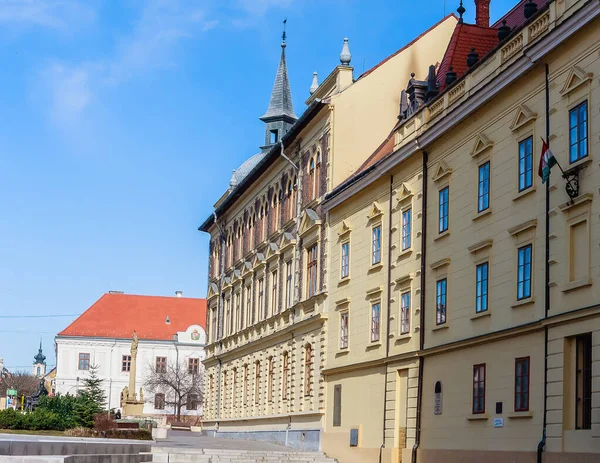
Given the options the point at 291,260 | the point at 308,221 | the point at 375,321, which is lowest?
the point at 375,321

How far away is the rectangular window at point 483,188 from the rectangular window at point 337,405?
1246 cm

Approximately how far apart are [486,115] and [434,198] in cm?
405

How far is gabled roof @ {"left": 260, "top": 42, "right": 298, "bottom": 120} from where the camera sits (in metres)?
68.9

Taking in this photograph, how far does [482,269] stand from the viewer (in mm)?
27703

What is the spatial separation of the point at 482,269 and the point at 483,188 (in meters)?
2.13

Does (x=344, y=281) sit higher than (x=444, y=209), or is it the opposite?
(x=444, y=209)

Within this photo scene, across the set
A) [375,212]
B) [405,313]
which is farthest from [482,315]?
[375,212]

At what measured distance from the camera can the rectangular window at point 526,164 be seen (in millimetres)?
25516

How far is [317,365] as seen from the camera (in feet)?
134

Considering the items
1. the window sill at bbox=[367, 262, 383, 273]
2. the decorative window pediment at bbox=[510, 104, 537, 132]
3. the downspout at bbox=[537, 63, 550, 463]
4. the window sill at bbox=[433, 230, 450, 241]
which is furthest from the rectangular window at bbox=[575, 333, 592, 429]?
the window sill at bbox=[367, 262, 383, 273]

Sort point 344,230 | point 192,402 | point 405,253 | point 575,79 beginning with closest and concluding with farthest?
point 575,79, point 405,253, point 344,230, point 192,402

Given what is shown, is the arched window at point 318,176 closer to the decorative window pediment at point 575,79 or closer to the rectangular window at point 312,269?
the rectangular window at point 312,269

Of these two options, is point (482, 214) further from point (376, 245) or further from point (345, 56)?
point (345, 56)

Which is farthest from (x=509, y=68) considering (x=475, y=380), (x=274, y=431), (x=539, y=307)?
(x=274, y=431)
